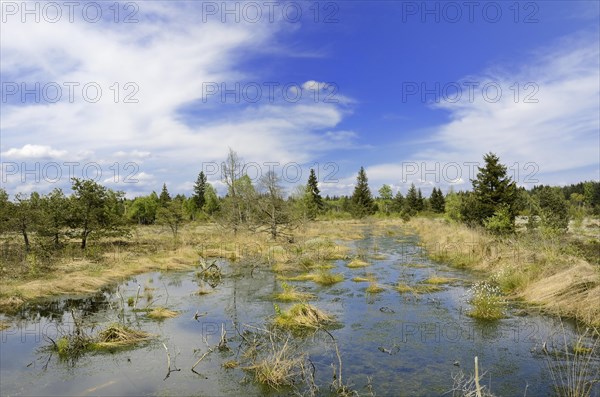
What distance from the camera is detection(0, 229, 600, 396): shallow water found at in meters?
8.82

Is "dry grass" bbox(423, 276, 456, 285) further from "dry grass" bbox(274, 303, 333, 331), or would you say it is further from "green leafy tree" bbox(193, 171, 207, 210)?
"green leafy tree" bbox(193, 171, 207, 210)

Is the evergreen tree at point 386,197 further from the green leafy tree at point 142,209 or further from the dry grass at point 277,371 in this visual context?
the dry grass at point 277,371

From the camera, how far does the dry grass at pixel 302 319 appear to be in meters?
12.7

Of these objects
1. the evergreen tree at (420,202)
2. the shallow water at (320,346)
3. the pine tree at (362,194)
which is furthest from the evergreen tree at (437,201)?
the shallow water at (320,346)

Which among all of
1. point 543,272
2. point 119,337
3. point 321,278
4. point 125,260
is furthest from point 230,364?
point 125,260

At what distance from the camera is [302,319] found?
41.9ft

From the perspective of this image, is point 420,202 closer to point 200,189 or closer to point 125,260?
point 200,189

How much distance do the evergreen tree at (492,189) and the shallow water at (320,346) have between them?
644 inches

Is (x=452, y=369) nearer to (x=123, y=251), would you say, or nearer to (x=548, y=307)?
(x=548, y=307)

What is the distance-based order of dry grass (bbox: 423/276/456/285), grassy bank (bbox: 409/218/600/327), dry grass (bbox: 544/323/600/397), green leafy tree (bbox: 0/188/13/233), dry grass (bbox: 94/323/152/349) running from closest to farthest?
dry grass (bbox: 544/323/600/397) → dry grass (bbox: 94/323/152/349) → grassy bank (bbox: 409/218/600/327) → dry grass (bbox: 423/276/456/285) → green leafy tree (bbox: 0/188/13/233)

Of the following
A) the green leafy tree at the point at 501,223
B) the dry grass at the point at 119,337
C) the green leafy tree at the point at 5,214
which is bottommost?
the dry grass at the point at 119,337

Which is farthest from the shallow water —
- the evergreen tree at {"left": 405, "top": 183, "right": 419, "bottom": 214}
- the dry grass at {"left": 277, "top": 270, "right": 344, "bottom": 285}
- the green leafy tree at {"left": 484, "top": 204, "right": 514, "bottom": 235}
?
the evergreen tree at {"left": 405, "top": 183, "right": 419, "bottom": 214}

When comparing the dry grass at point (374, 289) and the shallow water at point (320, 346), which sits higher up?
the dry grass at point (374, 289)

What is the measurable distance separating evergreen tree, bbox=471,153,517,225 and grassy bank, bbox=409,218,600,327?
8.14 m
